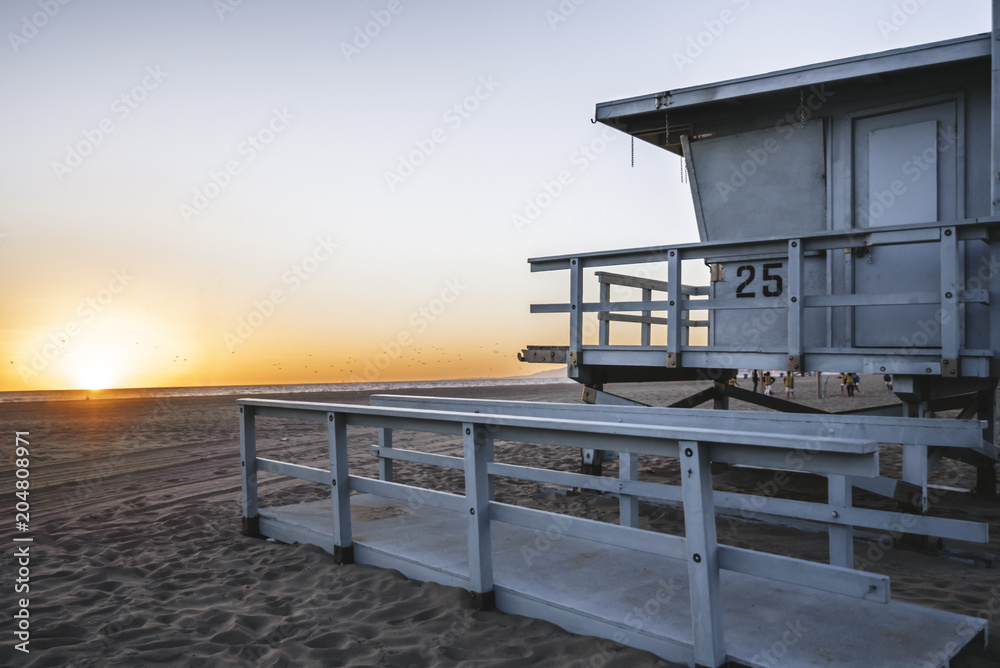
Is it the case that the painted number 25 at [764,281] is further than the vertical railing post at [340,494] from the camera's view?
Yes

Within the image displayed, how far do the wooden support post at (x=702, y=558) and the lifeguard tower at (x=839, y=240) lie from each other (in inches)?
135

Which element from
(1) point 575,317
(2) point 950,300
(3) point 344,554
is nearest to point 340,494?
(3) point 344,554

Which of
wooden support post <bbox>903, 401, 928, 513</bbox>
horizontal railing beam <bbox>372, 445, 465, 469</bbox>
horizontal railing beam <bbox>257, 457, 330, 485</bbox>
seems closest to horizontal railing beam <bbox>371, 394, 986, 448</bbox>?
horizontal railing beam <bbox>372, 445, 465, 469</bbox>

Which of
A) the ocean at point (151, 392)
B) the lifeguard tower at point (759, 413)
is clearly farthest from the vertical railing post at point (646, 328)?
the ocean at point (151, 392)

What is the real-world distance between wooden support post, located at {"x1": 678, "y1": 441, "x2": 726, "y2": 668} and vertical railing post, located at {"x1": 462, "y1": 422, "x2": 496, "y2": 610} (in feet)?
4.05

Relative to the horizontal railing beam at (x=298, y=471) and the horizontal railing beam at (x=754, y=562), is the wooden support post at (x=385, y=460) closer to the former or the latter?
the horizontal railing beam at (x=298, y=471)

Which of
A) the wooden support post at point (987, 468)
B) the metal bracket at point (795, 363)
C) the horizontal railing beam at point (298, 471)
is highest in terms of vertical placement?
the metal bracket at point (795, 363)

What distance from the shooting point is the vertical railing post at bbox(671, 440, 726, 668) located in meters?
2.71

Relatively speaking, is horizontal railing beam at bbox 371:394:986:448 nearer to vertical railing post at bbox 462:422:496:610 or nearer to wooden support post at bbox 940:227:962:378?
vertical railing post at bbox 462:422:496:610

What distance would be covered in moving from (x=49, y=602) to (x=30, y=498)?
4.34 metres

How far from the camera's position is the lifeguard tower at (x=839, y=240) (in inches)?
232

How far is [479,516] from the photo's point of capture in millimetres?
3631

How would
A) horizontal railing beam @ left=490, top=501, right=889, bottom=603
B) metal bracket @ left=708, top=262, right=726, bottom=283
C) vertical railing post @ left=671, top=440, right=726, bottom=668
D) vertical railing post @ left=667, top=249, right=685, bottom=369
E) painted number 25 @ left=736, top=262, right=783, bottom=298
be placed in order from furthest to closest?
metal bracket @ left=708, top=262, right=726, bottom=283 → painted number 25 @ left=736, top=262, right=783, bottom=298 → vertical railing post @ left=667, top=249, right=685, bottom=369 → vertical railing post @ left=671, top=440, right=726, bottom=668 → horizontal railing beam @ left=490, top=501, right=889, bottom=603

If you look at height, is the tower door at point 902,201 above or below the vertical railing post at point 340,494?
above
